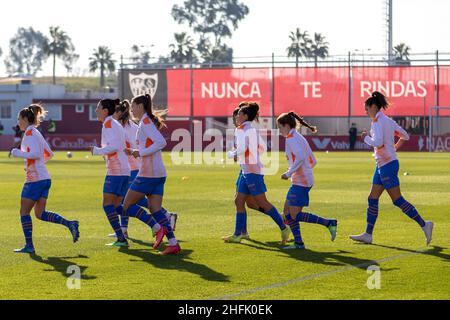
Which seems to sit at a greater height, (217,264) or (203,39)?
(203,39)

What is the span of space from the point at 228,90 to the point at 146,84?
5725 millimetres

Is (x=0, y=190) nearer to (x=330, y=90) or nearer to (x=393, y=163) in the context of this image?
(x=393, y=163)

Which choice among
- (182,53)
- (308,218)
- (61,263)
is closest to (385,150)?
(308,218)

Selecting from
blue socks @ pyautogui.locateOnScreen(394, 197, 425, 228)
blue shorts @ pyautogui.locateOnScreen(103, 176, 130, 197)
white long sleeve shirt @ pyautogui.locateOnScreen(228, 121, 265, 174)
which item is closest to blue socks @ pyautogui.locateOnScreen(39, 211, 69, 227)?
blue shorts @ pyautogui.locateOnScreen(103, 176, 130, 197)

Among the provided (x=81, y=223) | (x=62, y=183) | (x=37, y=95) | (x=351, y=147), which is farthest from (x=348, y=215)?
(x=37, y=95)

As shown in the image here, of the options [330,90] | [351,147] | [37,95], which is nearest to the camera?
[351,147]

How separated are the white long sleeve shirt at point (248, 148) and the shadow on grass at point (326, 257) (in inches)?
41.9

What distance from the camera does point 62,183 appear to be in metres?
31.4

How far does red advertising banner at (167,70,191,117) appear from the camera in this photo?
7588cm

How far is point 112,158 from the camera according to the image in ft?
48.6

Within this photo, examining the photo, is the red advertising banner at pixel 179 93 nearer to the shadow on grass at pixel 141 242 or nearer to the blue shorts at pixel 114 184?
the shadow on grass at pixel 141 242

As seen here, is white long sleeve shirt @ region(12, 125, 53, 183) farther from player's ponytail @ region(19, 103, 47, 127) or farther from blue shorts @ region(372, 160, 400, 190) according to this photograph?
blue shorts @ region(372, 160, 400, 190)

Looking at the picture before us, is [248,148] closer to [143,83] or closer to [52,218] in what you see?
[52,218]
